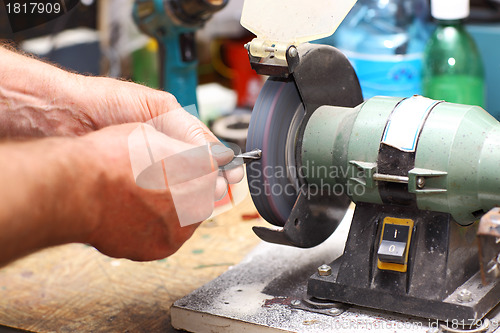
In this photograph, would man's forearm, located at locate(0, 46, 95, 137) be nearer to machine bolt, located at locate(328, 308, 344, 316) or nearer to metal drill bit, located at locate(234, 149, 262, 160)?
metal drill bit, located at locate(234, 149, 262, 160)

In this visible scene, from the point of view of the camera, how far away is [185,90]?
180cm

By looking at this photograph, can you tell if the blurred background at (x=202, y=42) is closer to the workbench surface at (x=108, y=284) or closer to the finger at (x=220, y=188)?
the workbench surface at (x=108, y=284)

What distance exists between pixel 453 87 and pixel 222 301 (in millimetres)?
973

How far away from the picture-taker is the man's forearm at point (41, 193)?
2.46 feet

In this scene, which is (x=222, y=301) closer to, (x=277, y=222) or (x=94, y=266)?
(x=277, y=222)

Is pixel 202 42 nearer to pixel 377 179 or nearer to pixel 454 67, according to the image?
pixel 454 67

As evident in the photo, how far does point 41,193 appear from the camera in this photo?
2.52 ft

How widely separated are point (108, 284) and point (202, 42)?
4.56ft

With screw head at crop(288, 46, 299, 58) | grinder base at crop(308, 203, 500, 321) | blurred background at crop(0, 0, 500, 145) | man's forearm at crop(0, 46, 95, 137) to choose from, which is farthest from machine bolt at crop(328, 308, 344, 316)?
blurred background at crop(0, 0, 500, 145)

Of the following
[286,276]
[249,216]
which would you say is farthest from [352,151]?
[249,216]

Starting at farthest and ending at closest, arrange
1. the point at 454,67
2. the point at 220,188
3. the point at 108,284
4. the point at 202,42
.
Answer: the point at 202,42 < the point at 454,67 < the point at 108,284 < the point at 220,188

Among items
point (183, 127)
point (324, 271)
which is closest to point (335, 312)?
point (324, 271)

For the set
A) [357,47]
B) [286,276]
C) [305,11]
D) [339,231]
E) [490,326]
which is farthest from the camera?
[357,47]

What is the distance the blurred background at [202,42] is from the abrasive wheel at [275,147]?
2.07ft
